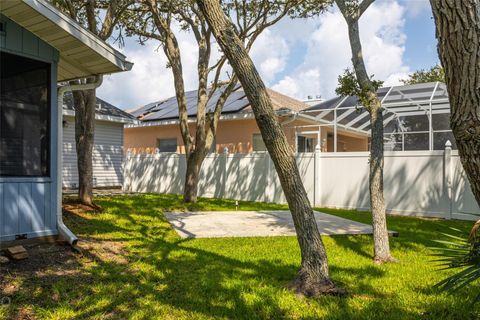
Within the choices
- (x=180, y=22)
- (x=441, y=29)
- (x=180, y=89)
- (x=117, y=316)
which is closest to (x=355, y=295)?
(x=117, y=316)

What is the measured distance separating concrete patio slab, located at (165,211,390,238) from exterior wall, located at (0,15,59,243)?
231 centimetres

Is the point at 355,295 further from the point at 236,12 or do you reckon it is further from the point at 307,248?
the point at 236,12

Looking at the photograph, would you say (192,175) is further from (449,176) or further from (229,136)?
(449,176)

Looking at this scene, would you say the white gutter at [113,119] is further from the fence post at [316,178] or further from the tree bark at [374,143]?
the tree bark at [374,143]

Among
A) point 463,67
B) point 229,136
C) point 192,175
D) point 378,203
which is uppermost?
point 229,136

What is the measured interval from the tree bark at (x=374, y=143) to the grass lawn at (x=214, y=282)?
0.33 meters

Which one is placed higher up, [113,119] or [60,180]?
[113,119]

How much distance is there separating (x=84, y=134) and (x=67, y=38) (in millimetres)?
3583

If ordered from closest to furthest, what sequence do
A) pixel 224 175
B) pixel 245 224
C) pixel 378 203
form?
pixel 378 203 < pixel 245 224 < pixel 224 175

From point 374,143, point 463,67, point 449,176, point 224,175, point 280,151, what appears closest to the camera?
point 463,67

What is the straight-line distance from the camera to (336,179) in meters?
11.5

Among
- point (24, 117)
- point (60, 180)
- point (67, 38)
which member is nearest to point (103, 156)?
point (60, 180)

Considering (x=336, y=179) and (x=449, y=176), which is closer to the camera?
(x=449, y=176)

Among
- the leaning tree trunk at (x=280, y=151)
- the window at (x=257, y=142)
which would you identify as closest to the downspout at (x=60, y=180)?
the leaning tree trunk at (x=280, y=151)
